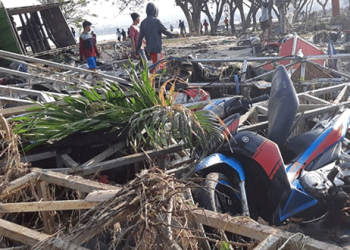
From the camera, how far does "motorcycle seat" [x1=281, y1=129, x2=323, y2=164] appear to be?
168 inches

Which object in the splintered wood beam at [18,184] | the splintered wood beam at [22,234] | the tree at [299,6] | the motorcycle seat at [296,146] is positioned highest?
the splintered wood beam at [22,234]

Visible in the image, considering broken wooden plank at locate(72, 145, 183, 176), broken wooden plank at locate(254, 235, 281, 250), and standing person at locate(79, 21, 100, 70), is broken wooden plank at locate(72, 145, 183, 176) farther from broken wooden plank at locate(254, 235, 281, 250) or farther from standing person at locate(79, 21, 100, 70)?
standing person at locate(79, 21, 100, 70)

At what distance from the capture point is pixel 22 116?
430 centimetres

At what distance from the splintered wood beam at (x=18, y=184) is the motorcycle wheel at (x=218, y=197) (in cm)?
114

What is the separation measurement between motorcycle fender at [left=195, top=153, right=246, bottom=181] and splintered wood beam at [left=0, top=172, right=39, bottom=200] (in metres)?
1.16

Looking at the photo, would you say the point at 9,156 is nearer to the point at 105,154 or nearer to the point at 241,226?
the point at 105,154

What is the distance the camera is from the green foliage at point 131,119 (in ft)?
12.6

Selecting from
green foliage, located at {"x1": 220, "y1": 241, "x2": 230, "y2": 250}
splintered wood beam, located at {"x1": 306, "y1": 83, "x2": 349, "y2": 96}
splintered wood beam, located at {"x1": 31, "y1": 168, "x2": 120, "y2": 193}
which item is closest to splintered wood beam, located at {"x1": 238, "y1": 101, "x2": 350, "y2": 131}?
splintered wood beam, located at {"x1": 306, "y1": 83, "x2": 349, "y2": 96}

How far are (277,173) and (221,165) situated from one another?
45 centimetres

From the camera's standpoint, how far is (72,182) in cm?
A: 317

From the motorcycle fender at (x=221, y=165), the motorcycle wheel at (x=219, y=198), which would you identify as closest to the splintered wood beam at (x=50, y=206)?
the motorcycle wheel at (x=219, y=198)

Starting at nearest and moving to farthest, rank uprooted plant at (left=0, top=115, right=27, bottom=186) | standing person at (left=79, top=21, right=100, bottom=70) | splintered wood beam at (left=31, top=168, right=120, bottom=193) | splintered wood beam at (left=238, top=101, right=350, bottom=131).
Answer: splintered wood beam at (left=31, top=168, right=120, bottom=193)
uprooted plant at (left=0, top=115, right=27, bottom=186)
splintered wood beam at (left=238, top=101, right=350, bottom=131)
standing person at (left=79, top=21, right=100, bottom=70)

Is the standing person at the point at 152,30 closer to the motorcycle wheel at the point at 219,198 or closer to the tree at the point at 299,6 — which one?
the motorcycle wheel at the point at 219,198

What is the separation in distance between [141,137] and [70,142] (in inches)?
23.8
